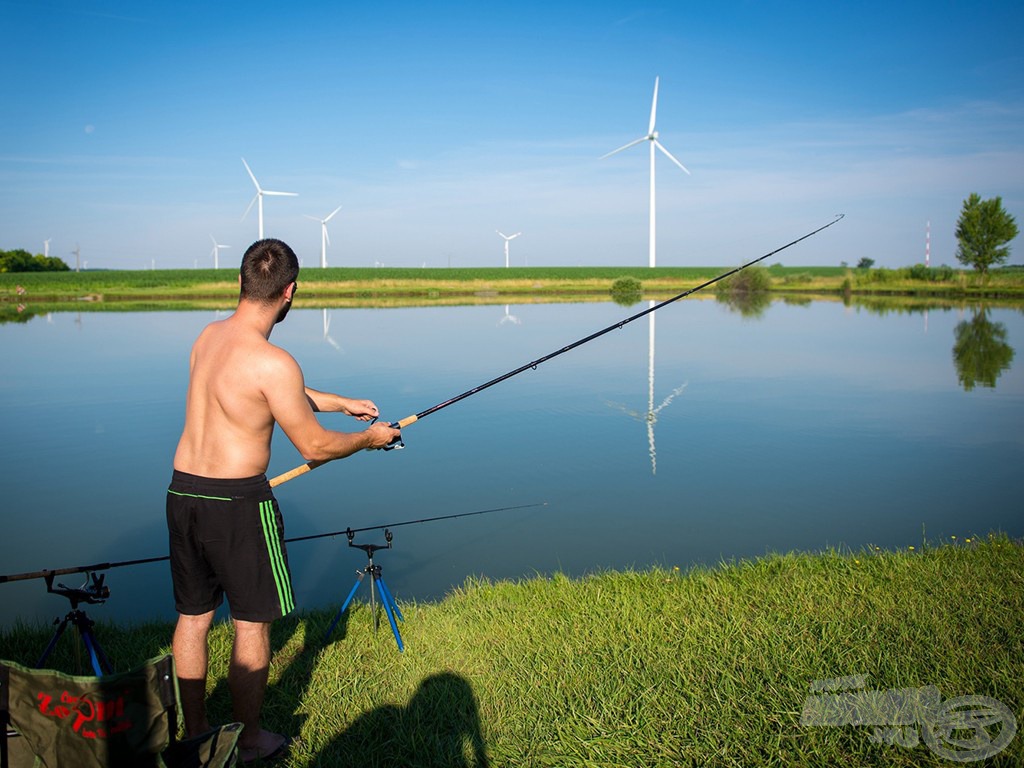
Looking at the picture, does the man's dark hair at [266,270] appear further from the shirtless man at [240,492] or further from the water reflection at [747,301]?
the water reflection at [747,301]

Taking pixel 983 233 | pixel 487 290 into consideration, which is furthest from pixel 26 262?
pixel 983 233

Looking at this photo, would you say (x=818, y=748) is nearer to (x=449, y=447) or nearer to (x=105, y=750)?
(x=105, y=750)

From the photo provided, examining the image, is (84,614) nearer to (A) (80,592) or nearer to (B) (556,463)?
(A) (80,592)

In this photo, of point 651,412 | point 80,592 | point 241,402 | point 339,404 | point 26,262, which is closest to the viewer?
point 241,402

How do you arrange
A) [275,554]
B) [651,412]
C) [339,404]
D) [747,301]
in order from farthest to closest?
[747,301], [651,412], [339,404], [275,554]

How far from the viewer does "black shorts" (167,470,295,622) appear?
2.95m

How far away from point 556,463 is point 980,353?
47.5ft

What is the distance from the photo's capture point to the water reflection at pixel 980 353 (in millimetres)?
15445

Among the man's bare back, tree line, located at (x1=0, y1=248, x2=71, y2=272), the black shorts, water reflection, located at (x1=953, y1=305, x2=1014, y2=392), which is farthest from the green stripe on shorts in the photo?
tree line, located at (x1=0, y1=248, x2=71, y2=272)

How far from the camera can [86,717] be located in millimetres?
2105

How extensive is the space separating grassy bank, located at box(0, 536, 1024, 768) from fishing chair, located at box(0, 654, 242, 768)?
39.8 inches

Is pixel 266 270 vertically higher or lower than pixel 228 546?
higher

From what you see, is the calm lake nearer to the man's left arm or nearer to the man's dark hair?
the man's left arm

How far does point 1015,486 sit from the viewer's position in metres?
8.02
